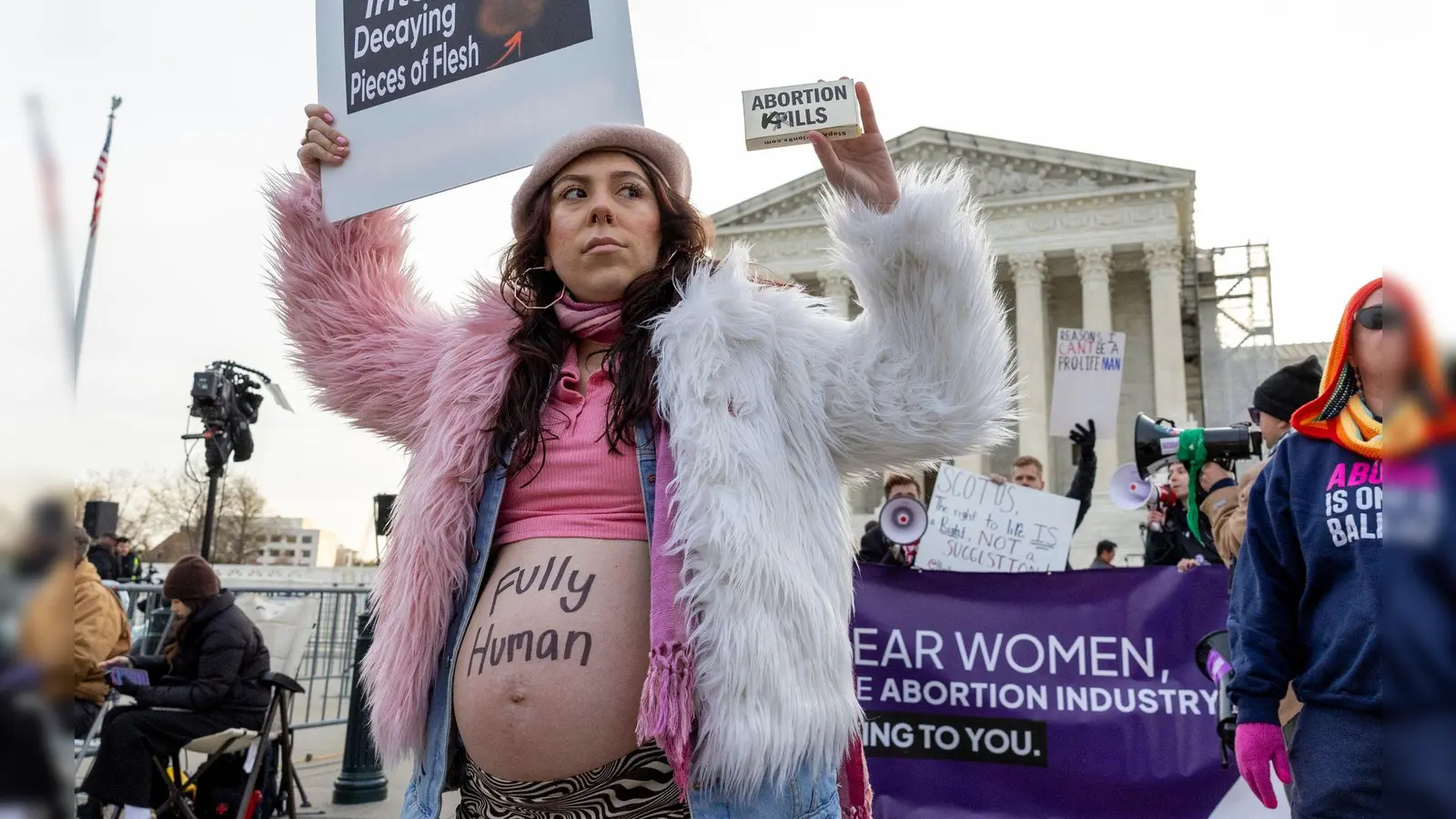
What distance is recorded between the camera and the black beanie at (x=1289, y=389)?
11.5 ft

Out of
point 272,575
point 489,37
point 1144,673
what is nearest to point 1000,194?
point 272,575

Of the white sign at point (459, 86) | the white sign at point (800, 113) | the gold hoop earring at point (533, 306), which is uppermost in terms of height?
the white sign at point (459, 86)

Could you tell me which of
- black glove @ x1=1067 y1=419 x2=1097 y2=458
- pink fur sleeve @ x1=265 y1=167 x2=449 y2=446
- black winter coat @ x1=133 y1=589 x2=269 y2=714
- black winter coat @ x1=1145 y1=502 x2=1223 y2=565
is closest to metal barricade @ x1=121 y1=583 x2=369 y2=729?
black winter coat @ x1=133 y1=589 x2=269 y2=714

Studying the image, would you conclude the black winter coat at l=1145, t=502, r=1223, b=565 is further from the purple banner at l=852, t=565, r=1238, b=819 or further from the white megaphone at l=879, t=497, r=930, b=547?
the purple banner at l=852, t=565, r=1238, b=819

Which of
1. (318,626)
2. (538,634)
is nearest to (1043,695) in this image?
(538,634)

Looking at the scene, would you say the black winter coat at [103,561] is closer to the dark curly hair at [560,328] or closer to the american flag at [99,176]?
the dark curly hair at [560,328]

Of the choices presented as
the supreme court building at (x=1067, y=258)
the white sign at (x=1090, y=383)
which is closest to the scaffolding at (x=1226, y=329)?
the supreme court building at (x=1067, y=258)

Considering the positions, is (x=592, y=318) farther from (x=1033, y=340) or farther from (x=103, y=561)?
(x=1033, y=340)

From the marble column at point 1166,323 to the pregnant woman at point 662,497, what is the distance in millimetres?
34839

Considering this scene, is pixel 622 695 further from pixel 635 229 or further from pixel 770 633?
pixel 635 229

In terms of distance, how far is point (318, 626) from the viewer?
8719mm

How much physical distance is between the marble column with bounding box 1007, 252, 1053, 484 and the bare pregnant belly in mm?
33723

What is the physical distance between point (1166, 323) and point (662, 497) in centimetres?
3597

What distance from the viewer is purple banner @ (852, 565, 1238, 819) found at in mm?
4605
